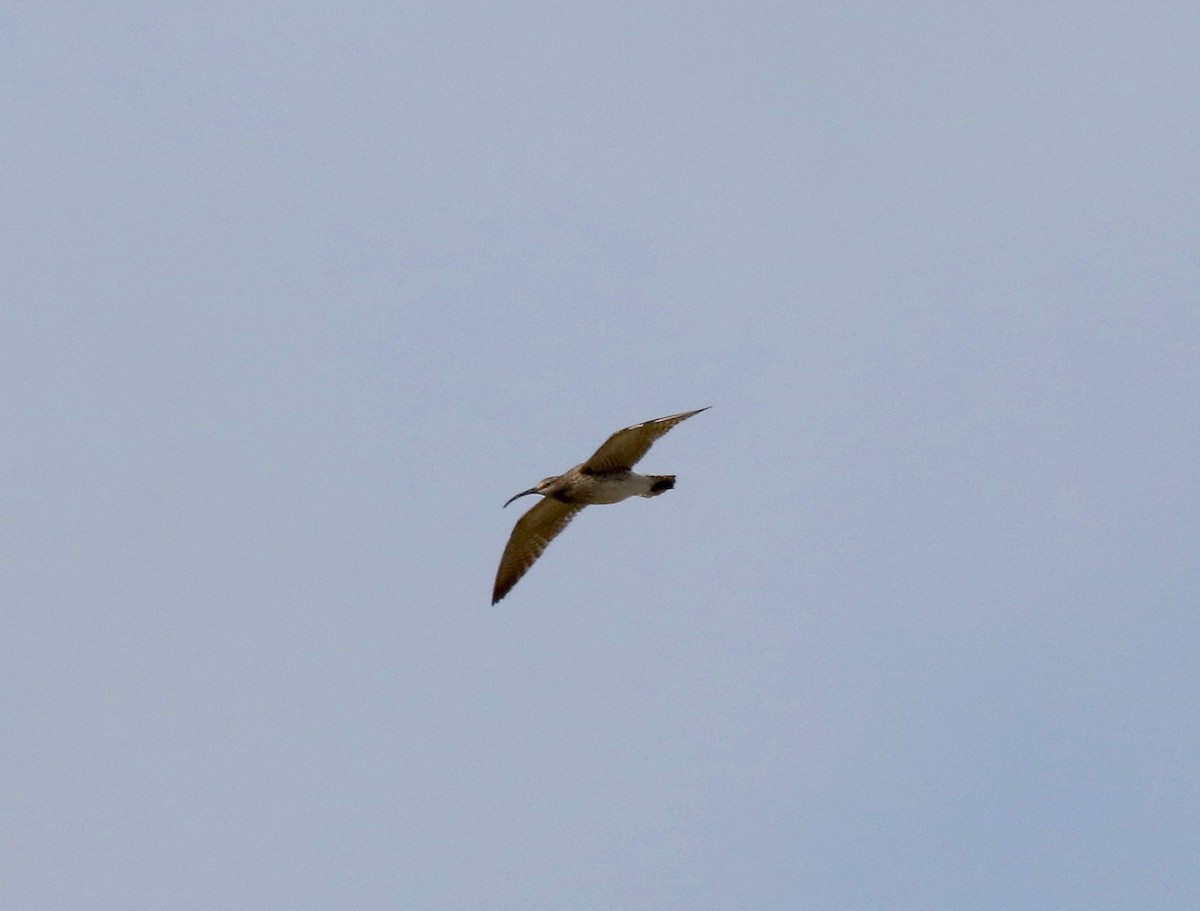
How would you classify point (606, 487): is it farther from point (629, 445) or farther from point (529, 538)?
point (529, 538)

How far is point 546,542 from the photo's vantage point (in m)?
31.4

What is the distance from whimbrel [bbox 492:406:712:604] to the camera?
2778cm

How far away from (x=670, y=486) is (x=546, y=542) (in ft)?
9.44

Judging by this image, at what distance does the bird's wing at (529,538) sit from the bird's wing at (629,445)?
1813 millimetres

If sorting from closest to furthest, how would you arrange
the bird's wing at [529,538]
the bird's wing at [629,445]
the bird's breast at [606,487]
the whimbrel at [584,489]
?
the bird's wing at [629,445] → the whimbrel at [584,489] → the bird's breast at [606,487] → the bird's wing at [529,538]

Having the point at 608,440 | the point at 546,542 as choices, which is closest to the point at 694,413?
the point at 608,440

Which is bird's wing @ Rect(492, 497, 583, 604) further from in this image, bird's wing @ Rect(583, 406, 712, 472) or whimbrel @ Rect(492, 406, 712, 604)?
bird's wing @ Rect(583, 406, 712, 472)

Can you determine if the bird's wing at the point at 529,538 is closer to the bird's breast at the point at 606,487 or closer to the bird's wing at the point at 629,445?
the bird's breast at the point at 606,487

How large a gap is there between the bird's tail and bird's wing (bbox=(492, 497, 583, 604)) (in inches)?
62.3

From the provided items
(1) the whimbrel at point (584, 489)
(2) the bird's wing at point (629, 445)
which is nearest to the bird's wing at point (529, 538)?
(1) the whimbrel at point (584, 489)

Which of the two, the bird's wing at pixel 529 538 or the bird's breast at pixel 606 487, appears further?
the bird's wing at pixel 529 538

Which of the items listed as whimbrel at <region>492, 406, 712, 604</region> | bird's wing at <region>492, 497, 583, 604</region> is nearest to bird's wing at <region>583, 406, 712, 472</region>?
whimbrel at <region>492, 406, 712, 604</region>

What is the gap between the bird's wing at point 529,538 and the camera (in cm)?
3081

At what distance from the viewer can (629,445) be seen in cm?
2809
